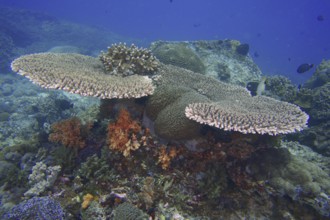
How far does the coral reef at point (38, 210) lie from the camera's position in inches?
159

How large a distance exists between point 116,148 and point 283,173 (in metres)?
3.33

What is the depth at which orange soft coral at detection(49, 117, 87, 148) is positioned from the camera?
5.29 metres

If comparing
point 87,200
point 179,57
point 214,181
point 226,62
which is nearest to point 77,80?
point 87,200

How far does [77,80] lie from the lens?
4812 mm

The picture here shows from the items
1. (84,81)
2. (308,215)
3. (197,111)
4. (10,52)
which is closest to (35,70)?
(84,81)

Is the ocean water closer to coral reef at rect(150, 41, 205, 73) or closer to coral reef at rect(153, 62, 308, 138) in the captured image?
coral reef at rect(153, 62, 308, 138)

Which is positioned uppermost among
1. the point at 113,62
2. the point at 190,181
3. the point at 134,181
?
the point at 113,62

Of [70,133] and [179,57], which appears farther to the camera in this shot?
[179,57]

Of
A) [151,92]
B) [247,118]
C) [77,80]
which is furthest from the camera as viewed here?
[151,92]

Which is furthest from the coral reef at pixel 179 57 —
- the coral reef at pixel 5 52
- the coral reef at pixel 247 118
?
the coral reef at pixel 5 52

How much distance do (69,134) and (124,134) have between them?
1.34 meters

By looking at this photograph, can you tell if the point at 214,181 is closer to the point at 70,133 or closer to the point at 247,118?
the point at 247,118

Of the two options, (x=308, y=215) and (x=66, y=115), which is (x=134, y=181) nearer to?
(x=308, y=215)

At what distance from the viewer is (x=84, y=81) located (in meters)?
4.84
